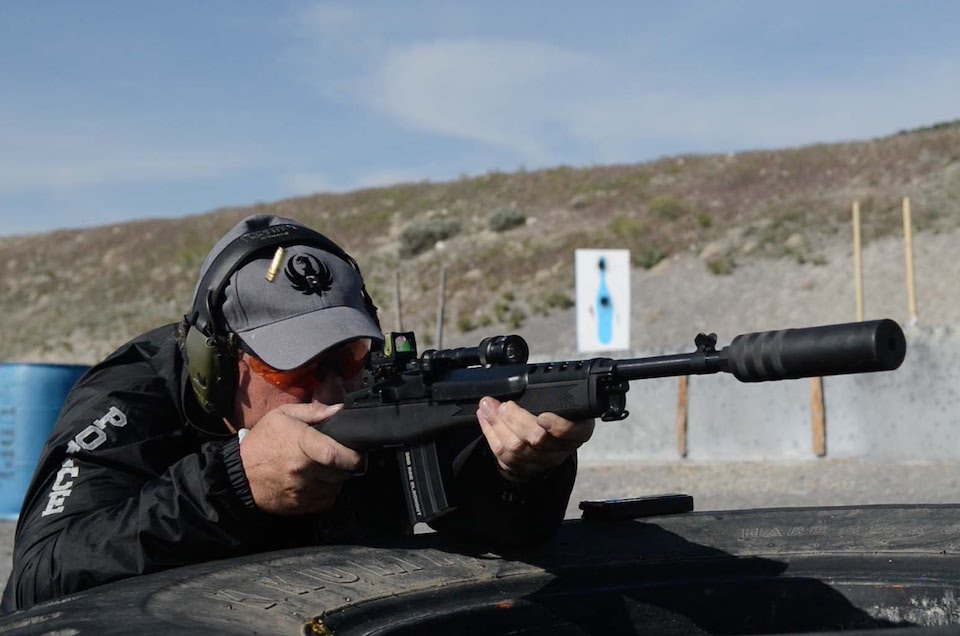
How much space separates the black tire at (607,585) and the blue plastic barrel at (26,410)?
345 inches

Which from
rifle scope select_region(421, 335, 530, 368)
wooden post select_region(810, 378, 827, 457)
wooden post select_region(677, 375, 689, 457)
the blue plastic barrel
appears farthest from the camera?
wooden post select_region(677, 375, 689, 457)

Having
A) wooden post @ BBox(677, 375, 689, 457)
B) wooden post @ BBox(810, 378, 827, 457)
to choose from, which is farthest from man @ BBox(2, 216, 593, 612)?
wooden post @ BBox(677, 375, 689, 457)

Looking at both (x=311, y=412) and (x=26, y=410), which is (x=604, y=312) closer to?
(x=26, y=410)

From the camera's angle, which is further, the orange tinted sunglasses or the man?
the orange tinted sunglasses

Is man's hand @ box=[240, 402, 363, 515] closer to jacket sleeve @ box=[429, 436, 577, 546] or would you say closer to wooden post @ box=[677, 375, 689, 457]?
jacket sleeve @ box=[429, 436, 577, 546]

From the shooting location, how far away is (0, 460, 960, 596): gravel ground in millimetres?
9914

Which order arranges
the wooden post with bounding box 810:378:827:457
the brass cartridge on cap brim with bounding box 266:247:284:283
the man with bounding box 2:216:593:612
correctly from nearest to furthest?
the man with bounding box 2:216:593:612, the brass cartridge on cap brim with bounding box 266:247:284:283, the wooden post with bounding box 810:378:827:457

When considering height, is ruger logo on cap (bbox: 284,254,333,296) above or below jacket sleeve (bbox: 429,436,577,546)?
above

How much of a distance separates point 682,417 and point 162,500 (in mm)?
10756

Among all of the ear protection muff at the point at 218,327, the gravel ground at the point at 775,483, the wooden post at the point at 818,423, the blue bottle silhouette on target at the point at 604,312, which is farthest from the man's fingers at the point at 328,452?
the blue bottle silhouette on target at the point at 604,312

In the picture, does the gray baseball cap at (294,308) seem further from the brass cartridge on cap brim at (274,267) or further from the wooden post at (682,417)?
the wooden post at (682,417)

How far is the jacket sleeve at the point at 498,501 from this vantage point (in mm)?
2709

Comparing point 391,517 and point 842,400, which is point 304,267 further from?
point 842,400

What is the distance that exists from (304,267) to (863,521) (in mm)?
1561
